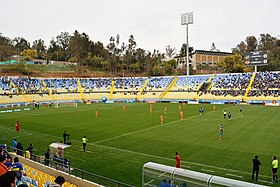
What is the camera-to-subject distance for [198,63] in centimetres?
11119

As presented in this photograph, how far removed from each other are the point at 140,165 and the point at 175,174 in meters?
6.09

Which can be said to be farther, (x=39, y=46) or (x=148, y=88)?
(x=39, y=46)

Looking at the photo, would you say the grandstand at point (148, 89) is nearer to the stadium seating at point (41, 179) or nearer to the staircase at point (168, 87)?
the staircase at point (168, 87)

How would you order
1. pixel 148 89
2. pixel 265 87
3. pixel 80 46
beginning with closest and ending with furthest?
1. pixel 265 87
2. pixel 148 89
3. pixel 80 46

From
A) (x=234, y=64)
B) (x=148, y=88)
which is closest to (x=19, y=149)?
(x=148, y=88)

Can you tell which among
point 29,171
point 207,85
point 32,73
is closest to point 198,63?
point 207,85

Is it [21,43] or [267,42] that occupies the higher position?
[21,43]

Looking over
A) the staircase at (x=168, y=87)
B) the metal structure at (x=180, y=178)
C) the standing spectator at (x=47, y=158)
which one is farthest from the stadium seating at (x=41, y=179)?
the staircase at (x=168, y=87)

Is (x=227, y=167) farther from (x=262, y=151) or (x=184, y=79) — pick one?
(x=184, y=79)

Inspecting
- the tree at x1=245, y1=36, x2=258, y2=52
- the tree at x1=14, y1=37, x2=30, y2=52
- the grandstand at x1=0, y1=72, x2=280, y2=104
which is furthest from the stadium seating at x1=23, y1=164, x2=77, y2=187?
the tree at x1=14, y1=37, x2=30, y2=52

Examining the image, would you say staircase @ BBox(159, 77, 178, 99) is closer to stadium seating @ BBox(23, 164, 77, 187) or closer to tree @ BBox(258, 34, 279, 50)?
tree @ BBox(258, 34, 279, 50)

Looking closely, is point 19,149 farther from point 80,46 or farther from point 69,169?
point 80,46

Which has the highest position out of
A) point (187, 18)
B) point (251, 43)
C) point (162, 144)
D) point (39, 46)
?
point (39, 46)

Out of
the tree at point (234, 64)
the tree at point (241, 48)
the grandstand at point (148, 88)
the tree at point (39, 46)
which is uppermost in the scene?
the tree at point (39, 46)
